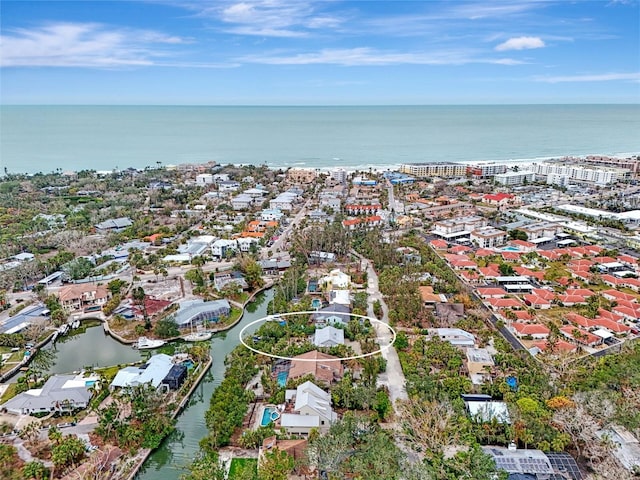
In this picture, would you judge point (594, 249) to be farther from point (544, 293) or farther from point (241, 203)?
point (241, 203)

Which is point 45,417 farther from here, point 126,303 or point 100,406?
point 126,303

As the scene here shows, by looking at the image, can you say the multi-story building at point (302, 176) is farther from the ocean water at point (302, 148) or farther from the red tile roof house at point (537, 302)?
the red tile roof house at point (537, 302)

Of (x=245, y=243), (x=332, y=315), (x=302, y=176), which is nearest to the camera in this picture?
(x=332, y=315)

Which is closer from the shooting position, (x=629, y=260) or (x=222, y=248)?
(x=629, y=260)

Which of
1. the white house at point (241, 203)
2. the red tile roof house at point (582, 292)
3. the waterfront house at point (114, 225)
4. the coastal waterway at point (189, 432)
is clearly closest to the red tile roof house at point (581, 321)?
the red tile roof house at point (582, 292)

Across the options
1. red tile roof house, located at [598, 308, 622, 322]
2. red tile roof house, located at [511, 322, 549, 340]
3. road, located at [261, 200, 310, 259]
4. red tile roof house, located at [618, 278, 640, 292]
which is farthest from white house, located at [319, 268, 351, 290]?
red tile roof house, located at [618, 278, 640, 292]

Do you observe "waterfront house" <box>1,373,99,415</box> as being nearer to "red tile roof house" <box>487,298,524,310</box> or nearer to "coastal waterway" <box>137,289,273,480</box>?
"coastal waterway" <box>137,289,273,480</box>

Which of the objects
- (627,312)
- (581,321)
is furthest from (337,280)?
(627,312)
